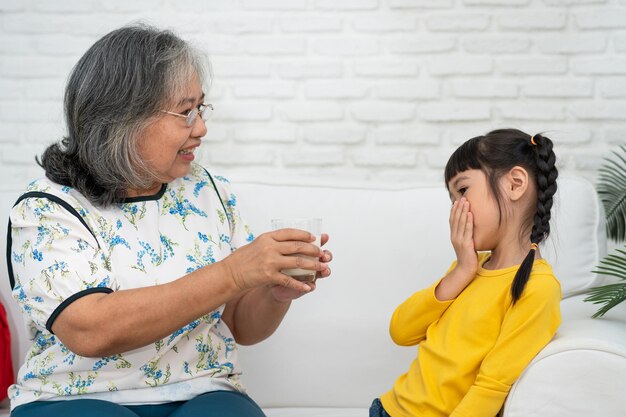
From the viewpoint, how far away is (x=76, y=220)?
163cm

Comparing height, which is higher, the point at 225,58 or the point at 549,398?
the point at 225,58

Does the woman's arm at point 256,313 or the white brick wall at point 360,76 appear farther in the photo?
the white brick wall at point 360,76

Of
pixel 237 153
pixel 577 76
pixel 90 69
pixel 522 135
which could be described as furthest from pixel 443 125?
pixel 90 69

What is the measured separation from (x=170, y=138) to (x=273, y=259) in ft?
1.54

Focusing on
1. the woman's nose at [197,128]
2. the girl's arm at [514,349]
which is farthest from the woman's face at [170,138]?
the girl's arm at [514,349]

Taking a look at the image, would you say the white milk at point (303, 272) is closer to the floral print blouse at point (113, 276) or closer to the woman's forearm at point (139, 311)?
the woman's forearm at point (139, 311)

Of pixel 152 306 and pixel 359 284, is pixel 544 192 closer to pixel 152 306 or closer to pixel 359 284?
pixel 359 284

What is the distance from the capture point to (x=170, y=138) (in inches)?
67.9

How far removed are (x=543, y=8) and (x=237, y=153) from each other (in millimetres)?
1248

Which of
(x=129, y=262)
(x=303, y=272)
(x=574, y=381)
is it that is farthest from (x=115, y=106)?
(x=574, y=381)

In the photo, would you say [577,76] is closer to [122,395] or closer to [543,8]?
[543,8]

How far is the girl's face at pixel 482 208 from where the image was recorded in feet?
5.41

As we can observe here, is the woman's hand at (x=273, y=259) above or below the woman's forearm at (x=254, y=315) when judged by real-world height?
above

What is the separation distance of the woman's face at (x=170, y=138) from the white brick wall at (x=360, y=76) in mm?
1042
